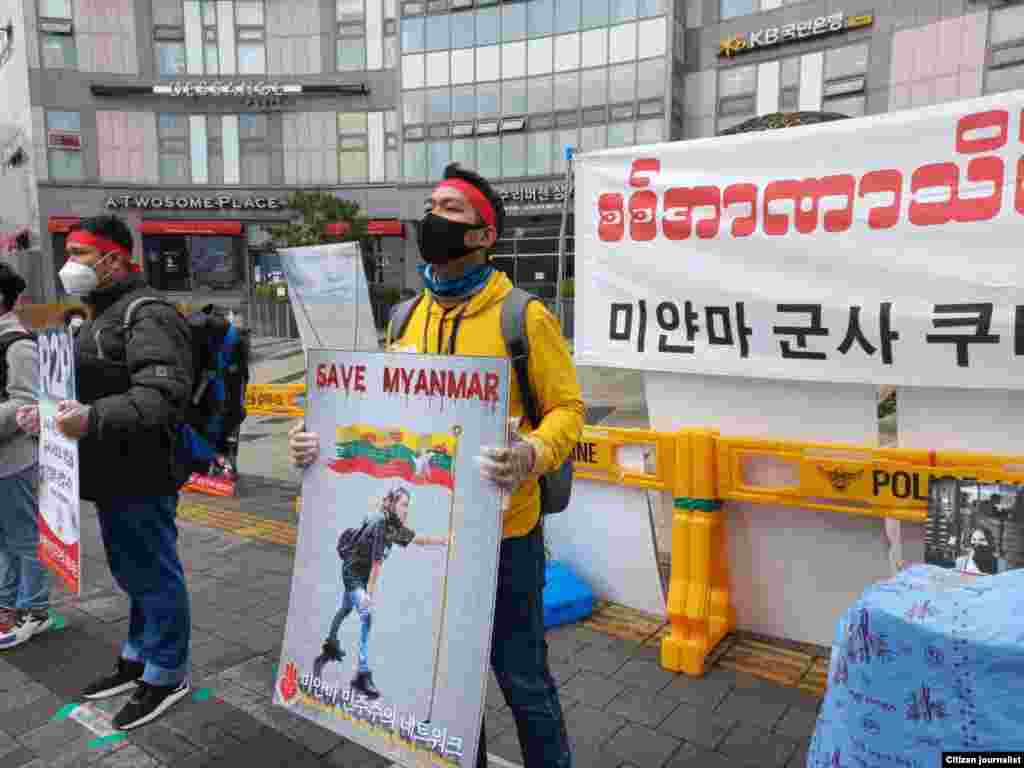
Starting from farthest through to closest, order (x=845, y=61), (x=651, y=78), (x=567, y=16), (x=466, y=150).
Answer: (x=466, y=150) < (x=567, y=16) < (x=651, y=78) < (x=845, y=61)

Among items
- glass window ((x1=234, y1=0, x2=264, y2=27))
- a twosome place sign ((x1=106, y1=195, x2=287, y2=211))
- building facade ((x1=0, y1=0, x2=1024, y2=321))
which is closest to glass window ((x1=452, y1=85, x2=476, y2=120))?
building facade ((x1=0, y1=0, x2=1024, y2=321))

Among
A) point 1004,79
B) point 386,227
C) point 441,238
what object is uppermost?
point 1004,79

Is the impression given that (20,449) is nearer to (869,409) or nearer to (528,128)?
(869,409)

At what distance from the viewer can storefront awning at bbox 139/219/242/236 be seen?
32906 mm

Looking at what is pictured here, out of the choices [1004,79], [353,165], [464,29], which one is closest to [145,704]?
[1004,79]

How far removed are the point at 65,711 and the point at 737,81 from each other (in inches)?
1130

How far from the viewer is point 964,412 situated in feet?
10.0

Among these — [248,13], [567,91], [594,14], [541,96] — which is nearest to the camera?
[594,14]

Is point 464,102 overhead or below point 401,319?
overhead

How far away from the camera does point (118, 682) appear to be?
10.9 ft

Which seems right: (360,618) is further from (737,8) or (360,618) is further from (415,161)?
(415,161)

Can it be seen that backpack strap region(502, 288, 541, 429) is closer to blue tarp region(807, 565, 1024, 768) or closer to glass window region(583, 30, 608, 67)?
blue tarp region(807, 565, 1024, 768)

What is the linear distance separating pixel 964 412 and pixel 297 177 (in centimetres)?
3386

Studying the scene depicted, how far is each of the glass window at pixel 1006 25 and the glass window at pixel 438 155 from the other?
61.3ft
